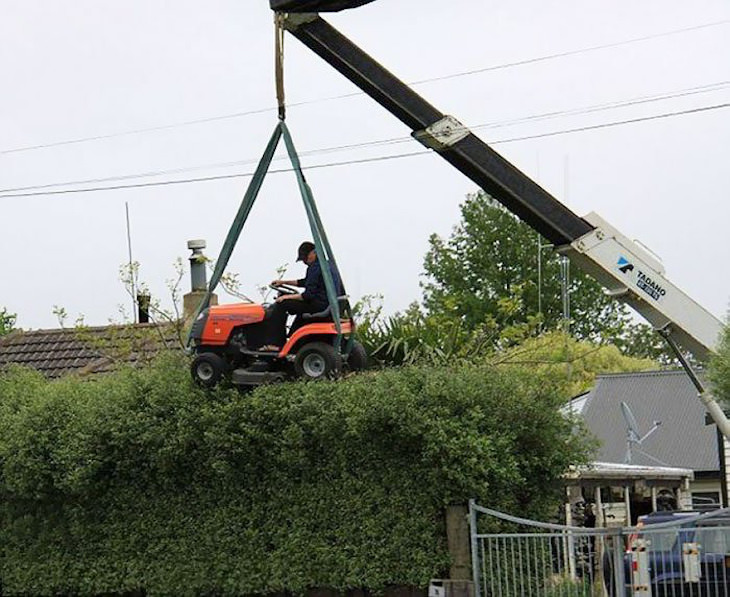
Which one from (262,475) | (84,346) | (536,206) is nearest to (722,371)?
(536,206)

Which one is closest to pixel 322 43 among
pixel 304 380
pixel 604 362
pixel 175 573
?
pixel 304 380

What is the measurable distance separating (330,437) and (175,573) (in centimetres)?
265

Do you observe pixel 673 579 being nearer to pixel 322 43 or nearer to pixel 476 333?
pixel 476 333

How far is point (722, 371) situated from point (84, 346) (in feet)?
42.1

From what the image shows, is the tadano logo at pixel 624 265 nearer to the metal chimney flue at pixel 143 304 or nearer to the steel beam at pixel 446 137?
the steel beam at pixel 446 137

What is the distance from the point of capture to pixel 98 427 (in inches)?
631

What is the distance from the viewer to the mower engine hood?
15.5m

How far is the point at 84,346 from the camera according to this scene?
893 inches

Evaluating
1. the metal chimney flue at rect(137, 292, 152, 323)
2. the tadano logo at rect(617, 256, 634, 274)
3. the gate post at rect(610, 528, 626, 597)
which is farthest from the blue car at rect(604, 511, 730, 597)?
the metal chimney flue at rect(137, 292, 152, 323)

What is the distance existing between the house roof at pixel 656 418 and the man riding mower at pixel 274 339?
18844 mm

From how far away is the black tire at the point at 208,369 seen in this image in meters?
15.2

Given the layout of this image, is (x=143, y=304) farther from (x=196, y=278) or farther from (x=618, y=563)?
(x=618, y=563)

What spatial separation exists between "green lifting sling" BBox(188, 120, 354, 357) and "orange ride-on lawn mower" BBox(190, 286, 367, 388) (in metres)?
0.17

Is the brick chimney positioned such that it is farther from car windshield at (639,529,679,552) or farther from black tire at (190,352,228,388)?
car windshield at (639,529,679,552)
